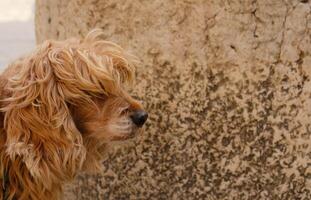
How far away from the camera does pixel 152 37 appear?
416 centimetres

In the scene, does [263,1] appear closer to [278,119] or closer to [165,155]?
[278,119]

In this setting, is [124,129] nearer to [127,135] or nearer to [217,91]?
[127,135]

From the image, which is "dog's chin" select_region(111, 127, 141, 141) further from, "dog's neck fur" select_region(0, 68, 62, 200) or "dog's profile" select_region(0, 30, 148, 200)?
"dog's neck fur" select_region(0, 68, 62, 200)

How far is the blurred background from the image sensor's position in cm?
791

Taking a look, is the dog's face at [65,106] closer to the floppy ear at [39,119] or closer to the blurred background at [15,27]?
the floppy ear at [39,119]

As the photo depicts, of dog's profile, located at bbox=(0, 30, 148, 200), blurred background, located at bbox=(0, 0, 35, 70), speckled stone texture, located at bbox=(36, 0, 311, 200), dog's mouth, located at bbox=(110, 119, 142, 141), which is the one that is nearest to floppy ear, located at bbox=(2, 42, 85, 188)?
dog's profile, located at bbox=(0, 30, 148, 200)

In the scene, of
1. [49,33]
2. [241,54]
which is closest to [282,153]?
[241,54]

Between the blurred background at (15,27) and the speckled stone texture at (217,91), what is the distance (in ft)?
11.7

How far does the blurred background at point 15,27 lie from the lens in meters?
7.91

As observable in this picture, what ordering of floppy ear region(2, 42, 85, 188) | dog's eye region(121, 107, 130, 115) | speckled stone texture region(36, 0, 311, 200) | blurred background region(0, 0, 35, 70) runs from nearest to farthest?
1. floppy ear region(2, 42, 85, 188)
2. dog's eye region(121, 107, 130, 115)
3. speckled stone texture region(36, 0, 311, 200)
4. blurred background region(0, 0, 35, 70)

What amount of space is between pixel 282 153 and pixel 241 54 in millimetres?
523

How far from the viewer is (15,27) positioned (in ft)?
28.2

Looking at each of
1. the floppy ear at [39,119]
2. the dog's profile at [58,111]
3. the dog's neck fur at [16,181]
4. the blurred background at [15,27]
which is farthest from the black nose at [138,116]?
the blurred background at [15,27]

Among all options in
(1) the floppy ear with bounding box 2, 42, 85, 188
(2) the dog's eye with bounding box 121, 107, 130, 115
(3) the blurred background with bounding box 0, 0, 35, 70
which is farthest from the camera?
(3) the blurred background with bounding box 0, 0, 35, 70
